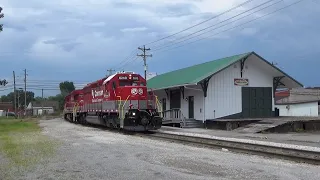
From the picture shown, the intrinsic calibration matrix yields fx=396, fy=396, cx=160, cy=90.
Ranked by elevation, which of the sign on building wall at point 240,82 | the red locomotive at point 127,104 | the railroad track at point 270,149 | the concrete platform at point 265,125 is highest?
the sign on building wall at point 240,82

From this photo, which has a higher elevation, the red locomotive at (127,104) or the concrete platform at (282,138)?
the red locomotive at (127,104)

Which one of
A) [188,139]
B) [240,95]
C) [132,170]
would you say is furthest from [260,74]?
[132,170]

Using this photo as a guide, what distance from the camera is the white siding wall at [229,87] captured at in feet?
102

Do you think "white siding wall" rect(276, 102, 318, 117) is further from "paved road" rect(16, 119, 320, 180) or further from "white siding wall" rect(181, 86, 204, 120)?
"paved road" rect(16, 119, 320, 180)

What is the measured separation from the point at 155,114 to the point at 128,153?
36.0 feet

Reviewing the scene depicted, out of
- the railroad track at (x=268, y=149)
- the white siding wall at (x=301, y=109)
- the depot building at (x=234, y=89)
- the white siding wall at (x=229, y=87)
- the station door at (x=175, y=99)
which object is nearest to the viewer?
the railroad track at (x=268, y=149)

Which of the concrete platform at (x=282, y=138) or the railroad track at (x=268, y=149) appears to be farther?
the concrete platform at (x=282, y=138)

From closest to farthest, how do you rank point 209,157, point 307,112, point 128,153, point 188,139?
1. point 209,157
2. point 128,153
3. point 188,139
4. point 307,112

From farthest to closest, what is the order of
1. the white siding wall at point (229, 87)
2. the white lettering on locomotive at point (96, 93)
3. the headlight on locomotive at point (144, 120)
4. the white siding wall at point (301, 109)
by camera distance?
the white siding wall at point (301, 109) < the white siding wall at point (229, 87) < the white lettering on locomotive at point (96, 93) < the headlight on locomotive at point (144, 120)

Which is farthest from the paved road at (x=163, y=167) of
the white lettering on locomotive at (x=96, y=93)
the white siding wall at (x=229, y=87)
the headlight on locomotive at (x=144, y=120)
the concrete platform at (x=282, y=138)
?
the white siding wall at (x=229, y=87)

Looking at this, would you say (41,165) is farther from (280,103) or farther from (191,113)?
(280,103)

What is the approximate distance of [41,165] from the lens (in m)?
11.1

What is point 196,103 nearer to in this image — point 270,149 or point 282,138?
point 282,138

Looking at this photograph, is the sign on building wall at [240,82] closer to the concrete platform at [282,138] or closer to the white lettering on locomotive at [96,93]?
the concrete platform at [282,138]
